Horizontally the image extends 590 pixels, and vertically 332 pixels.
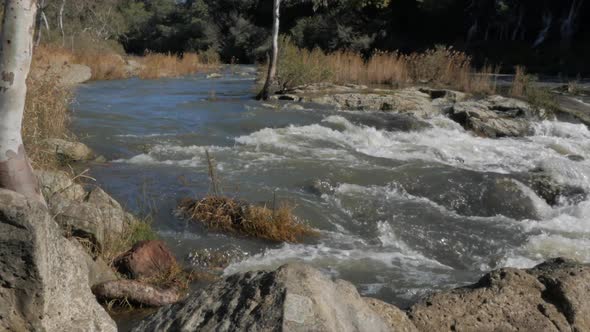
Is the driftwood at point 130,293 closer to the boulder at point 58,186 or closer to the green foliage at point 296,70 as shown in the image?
the boulder at point 58,186

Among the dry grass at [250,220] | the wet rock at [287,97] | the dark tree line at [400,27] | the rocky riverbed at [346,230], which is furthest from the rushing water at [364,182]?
the dark tree line at [400,27]

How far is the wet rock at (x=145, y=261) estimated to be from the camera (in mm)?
5031

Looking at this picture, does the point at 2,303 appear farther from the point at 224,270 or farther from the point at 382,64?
the point at 382,64

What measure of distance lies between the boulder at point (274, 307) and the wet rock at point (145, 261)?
8.19 ft

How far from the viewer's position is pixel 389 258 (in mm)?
5996

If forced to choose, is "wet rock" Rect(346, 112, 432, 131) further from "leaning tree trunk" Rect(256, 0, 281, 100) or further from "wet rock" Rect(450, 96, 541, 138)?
"leaning tree trunk" Rect(256, 0, 281, 100)

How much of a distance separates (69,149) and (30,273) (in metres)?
6.20

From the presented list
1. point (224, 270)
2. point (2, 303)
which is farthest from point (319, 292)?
point (224, 270)

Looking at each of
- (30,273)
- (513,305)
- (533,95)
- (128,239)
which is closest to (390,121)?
(533,95)

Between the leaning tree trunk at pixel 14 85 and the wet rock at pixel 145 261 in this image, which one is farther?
the wet rock at pixel 145 261

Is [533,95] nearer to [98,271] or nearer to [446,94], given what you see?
[446,94]

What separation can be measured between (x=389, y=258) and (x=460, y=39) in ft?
109

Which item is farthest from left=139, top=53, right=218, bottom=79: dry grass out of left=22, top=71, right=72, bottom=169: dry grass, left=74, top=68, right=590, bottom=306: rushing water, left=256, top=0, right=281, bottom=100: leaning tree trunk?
left=22, top=71, right=72, bottom=169: dry grass

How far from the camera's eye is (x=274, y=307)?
2312 mm
